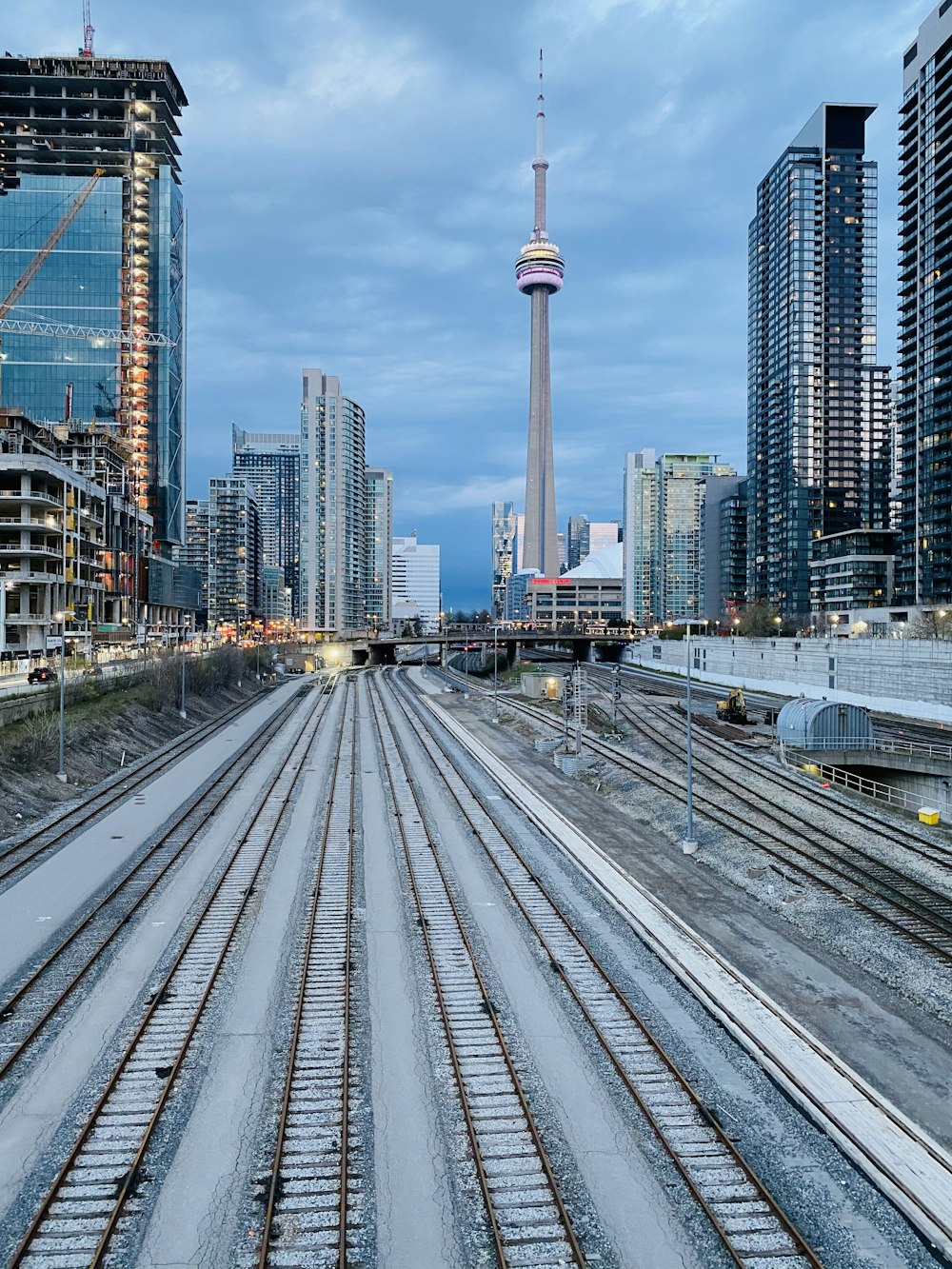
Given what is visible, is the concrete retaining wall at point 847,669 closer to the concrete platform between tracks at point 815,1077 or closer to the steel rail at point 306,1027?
the concrete platform between tracks at point 815,1077

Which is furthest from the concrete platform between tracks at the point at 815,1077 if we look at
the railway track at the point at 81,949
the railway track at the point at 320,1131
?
the railway track at the point at 81,949

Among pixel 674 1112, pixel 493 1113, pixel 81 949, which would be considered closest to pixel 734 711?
pixel 674 1112

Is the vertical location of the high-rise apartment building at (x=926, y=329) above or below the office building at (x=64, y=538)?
above

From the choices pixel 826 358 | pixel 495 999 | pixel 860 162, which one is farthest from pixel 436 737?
pixel 860 162

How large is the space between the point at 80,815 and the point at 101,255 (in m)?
153

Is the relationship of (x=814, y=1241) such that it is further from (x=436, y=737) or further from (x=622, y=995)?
(x=436, y=737)

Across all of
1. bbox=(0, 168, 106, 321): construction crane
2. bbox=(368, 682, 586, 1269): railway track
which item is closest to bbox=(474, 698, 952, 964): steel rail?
bbox=(368, 682, 586, 1269): railway track

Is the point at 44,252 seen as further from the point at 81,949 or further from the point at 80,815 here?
the point at 81,949

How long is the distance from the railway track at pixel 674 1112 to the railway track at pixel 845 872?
852 centimetres

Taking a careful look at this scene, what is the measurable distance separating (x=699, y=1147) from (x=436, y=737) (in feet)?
156

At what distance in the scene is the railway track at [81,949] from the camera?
15406 mm

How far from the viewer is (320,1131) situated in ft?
41.1

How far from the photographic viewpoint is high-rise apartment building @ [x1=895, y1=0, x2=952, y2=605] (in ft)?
406

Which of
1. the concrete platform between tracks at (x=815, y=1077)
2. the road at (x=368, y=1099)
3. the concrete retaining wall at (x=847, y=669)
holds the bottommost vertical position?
the road at (x=368, y=1099)
